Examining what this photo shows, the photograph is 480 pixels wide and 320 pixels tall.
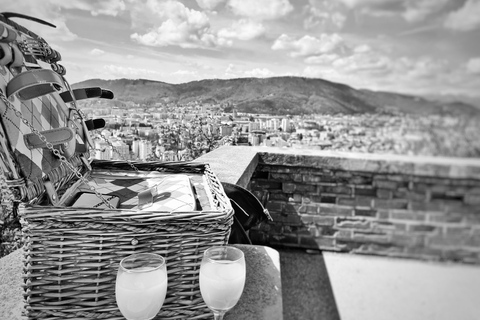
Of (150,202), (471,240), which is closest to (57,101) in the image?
(150,202)

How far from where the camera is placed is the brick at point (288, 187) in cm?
229

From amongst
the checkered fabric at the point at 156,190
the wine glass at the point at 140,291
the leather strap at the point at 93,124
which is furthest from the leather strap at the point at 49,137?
the leather strap at the point at 93,124

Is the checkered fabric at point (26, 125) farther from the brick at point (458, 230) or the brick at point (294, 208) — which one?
the brick at point (294, 208)

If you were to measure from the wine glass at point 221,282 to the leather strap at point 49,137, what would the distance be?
1.52 feet

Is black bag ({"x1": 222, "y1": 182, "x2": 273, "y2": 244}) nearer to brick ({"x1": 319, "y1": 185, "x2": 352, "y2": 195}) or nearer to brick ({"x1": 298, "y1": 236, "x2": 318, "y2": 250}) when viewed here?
brick ({"x1": 319, "y1": 185, "x2": 352, "y2": 195})

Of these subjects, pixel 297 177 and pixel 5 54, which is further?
pixel 297 177

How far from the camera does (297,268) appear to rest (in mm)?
2150

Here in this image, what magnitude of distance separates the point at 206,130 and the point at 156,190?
1.57 m

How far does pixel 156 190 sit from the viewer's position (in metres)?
0.92

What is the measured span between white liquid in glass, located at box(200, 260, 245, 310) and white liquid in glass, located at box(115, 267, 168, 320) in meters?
0.09

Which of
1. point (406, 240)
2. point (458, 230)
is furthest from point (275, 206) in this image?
point (458, 230)

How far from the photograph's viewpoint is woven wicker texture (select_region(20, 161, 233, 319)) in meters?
0.63

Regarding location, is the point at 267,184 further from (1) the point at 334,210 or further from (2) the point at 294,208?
(1) the point at 334,210

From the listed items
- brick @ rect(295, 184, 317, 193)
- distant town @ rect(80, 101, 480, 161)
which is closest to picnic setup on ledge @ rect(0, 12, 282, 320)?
distant town @ rect(80, 101, 480, 161)
